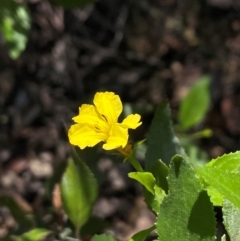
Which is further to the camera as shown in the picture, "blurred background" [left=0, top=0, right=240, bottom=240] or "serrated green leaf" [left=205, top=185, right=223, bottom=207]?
"blurred background" [left=0, top=0, right=240, bottom=240]

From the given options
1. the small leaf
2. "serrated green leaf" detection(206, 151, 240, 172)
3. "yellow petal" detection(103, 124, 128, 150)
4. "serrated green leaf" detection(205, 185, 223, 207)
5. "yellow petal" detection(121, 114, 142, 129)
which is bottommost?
"serrated green leaf" detection(205, 185, 223, 207)

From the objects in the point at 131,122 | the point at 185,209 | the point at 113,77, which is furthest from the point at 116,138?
the point at 113,77

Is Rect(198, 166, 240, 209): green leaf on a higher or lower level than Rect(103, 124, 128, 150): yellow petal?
lower

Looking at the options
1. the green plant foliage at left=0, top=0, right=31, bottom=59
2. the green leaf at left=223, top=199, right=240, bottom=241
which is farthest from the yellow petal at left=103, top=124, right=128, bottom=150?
the green plant foliage at left=0, top=0, right=31, bottom=59

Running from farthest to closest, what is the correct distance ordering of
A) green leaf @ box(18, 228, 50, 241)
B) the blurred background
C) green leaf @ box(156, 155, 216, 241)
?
the blurred background
green leaf @ box(18, 228, 50, 241)
green leaf @ box(156, 155, 216, 241)

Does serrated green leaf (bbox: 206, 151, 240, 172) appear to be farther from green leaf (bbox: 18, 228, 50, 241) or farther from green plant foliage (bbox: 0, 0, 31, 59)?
green plant foliage (bbox: 0, 0, 31, 59)

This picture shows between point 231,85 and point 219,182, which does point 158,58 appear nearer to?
point 231,85
